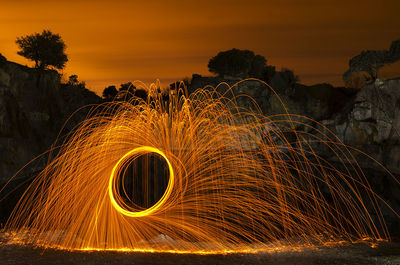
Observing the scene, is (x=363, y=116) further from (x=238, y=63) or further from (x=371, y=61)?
(x=238, y=63)

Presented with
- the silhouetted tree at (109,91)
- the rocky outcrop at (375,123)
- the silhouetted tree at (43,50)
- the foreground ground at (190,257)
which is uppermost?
the silhouetted tree at (43,50)

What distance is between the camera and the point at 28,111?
148ft

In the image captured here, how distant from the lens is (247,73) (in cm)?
6669

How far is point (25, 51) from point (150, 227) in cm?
4173

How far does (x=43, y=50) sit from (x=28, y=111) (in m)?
10.7

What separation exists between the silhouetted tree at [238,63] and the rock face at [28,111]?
877 inches

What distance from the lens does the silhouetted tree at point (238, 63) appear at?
6575 centimetres

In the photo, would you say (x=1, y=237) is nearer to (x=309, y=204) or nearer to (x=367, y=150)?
(x=309, y=204)

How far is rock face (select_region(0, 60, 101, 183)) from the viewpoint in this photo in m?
40.5

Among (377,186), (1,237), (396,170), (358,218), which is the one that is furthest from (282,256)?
(396,170)

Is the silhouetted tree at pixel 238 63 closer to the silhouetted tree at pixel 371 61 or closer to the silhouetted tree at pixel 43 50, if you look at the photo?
the silhouetted tree at pixel 371 61

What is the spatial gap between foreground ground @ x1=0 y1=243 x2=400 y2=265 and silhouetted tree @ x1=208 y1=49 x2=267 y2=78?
169 ft

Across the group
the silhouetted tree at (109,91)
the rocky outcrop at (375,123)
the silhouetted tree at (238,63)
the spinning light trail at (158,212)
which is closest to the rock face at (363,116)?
the rocky outcrop at (375,123)

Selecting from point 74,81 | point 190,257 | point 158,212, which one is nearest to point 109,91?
point 74,81
